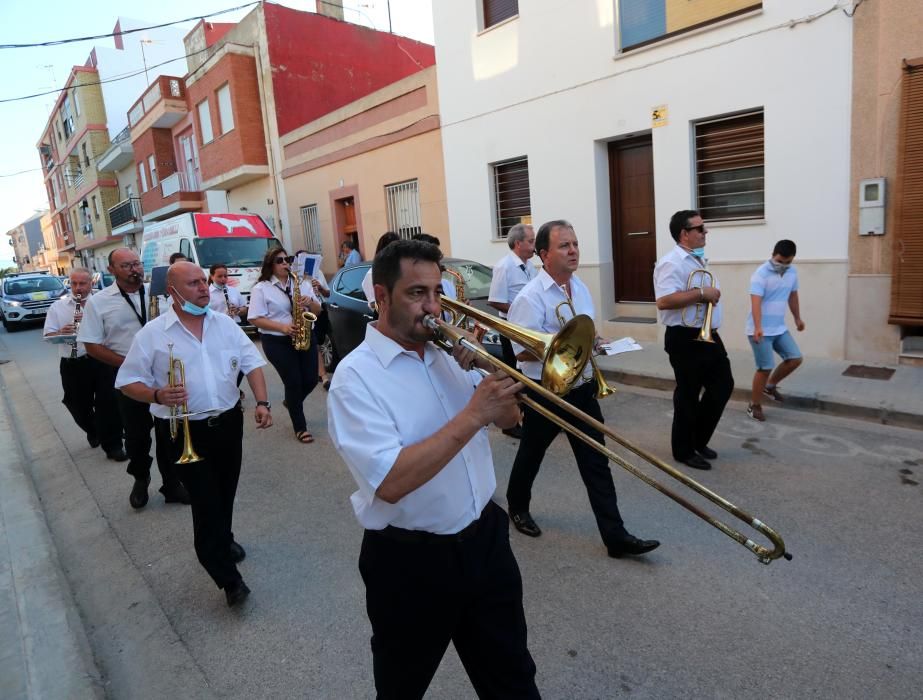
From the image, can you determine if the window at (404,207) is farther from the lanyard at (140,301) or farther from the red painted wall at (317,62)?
the lanyard at (140,301)

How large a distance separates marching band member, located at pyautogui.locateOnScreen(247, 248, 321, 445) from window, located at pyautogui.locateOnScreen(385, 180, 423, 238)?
24.7ft

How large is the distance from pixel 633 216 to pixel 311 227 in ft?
35.1

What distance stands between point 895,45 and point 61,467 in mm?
9586

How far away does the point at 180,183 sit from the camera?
79.1ft

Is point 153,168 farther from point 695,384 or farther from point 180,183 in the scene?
point 695,384

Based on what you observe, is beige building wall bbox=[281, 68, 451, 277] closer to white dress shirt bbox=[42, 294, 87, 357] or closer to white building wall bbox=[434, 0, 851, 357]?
white building wall bbox=[434, 0, 851, 357]

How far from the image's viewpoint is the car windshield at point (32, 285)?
2016 centimetres

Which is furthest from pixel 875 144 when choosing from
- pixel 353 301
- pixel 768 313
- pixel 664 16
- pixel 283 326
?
pixel 283 326

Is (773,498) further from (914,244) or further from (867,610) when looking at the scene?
(914,244)

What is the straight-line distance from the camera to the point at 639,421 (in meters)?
6.23

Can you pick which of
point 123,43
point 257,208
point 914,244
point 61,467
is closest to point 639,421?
point 914,244

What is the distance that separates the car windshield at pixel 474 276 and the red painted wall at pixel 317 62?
12.1 m

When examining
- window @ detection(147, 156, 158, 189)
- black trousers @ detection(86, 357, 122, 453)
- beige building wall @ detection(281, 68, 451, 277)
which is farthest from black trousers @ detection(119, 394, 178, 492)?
window @ detection(147, 156, 158, 189)

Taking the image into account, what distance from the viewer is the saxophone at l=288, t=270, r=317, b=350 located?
244 inches
